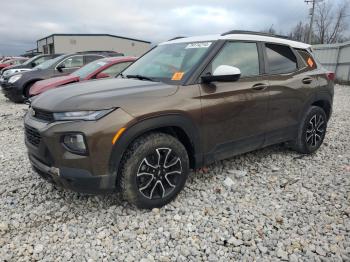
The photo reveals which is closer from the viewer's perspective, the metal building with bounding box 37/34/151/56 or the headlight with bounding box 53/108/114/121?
the headlight with bounding box 53/108/114/121

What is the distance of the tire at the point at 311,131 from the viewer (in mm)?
4715

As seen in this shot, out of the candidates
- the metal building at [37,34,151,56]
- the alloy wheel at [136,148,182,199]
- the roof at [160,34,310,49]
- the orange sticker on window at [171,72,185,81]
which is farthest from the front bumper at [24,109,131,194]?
the metal building at [37,34,151,56]

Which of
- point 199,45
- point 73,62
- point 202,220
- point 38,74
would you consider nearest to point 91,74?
point 73,62

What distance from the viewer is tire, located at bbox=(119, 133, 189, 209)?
302cm

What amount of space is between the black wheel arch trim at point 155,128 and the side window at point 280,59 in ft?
5.11

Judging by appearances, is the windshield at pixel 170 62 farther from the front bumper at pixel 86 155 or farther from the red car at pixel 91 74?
the red car at pixel 91 74

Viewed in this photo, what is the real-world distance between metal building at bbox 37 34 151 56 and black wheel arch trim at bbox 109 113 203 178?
40624 millimetres

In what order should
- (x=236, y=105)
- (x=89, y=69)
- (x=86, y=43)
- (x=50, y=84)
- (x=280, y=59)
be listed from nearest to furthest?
1. (x=236, y=105)
2. (x=280, y=59)
3. (x=50, y=84)
4. (x=89, y=69)
5. (x=86, y=43)

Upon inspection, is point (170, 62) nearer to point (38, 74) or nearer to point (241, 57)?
point (241, 57)

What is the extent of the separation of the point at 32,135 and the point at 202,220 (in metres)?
1.89

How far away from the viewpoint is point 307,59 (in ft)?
15.9

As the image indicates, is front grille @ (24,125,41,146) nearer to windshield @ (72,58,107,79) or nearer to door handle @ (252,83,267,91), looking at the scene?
door handle @ (252,83,267,91)

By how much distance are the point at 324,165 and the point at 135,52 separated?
47.3m

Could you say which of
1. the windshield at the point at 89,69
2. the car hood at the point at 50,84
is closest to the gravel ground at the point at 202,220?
the car hood at the point at 50,84
